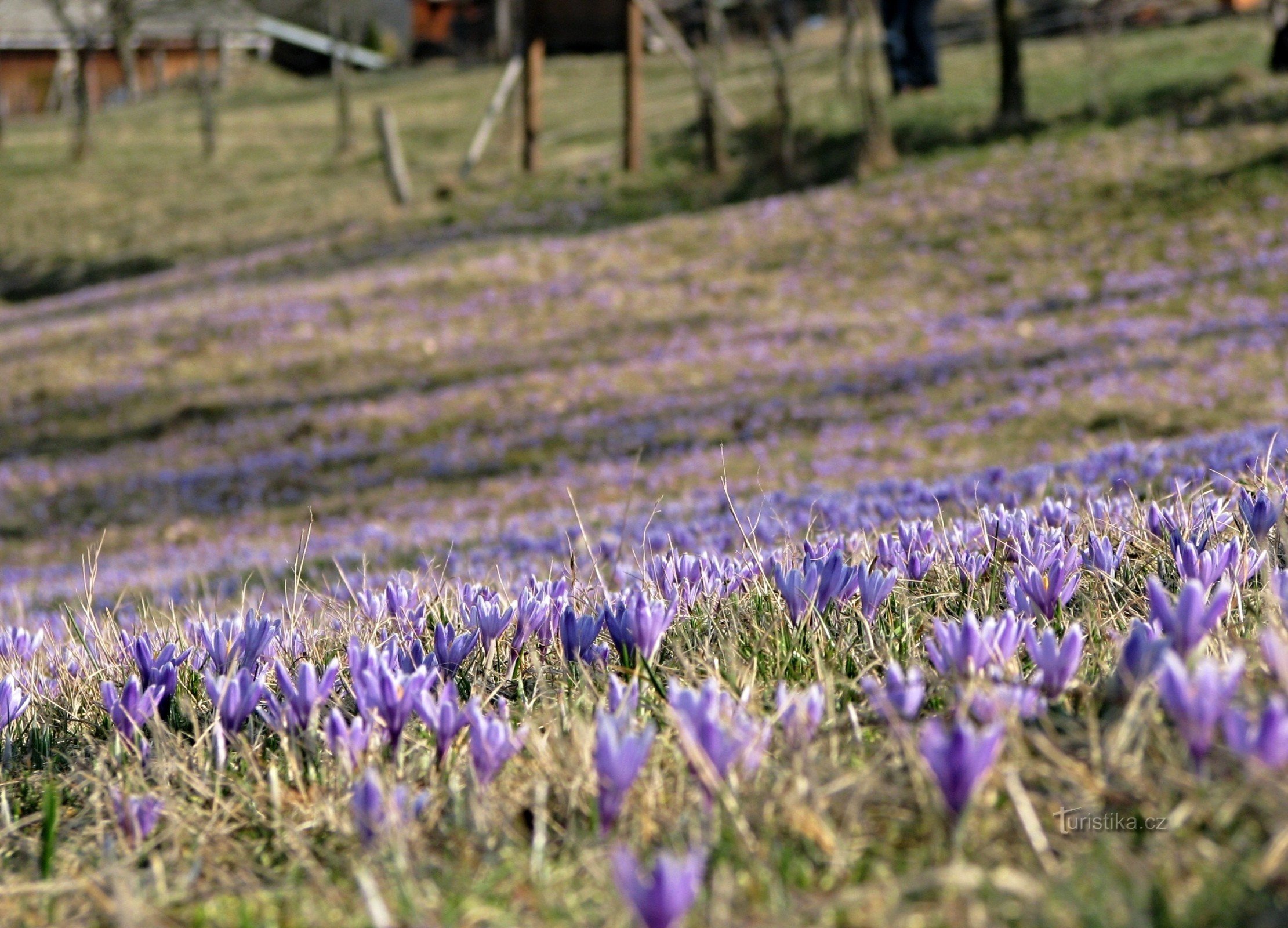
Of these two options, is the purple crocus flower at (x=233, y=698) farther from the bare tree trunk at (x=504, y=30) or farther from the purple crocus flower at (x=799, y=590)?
the bare tree trunk at (x=504, y=30)

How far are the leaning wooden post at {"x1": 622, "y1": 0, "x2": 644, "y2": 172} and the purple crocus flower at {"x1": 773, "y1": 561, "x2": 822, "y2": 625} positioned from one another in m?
19.4

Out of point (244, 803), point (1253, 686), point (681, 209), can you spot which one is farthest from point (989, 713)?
point (681, 209)

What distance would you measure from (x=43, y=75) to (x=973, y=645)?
6911 cm

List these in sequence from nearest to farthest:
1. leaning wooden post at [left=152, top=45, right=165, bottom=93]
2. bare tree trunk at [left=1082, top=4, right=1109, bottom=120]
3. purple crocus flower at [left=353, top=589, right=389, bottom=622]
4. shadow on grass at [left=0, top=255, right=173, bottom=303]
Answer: purple crocus flower at [left=353, top=589, right=389, bottom=622] < bare tree trunk at [left=1082, top=4, right=1109, bottom=120] < shadow on grass at [left=0, top=255, right=173, bottom=303] < leaning wooden post at [left=152, top=45, right=165, bottom=93]

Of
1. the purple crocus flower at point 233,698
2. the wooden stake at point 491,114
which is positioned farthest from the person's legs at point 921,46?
the purple crocus flower at point 233,698

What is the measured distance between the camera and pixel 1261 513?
95.8 inches

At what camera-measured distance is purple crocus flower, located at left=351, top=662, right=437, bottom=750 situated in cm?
172

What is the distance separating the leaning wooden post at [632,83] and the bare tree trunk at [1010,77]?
235 inches

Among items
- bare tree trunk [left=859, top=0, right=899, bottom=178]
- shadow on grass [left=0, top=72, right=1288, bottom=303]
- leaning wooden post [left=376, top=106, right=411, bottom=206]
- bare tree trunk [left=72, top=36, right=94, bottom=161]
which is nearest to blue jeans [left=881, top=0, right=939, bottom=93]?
shadow on grass [left=0, top=72, right=1288, bottom=303]

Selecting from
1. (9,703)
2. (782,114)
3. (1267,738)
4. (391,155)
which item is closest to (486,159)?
(391,155)

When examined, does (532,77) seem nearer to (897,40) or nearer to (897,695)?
(897,40)

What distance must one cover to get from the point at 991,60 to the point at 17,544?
22.7 meters

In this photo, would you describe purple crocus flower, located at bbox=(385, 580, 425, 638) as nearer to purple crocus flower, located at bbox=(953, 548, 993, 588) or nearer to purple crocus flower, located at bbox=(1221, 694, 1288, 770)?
purple crocus flower, located at bbox=(953, 548, 993, 588)

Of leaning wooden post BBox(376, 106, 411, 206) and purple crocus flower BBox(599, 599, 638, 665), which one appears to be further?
leaning wooden post BBox(376, 106, 411, 206)
